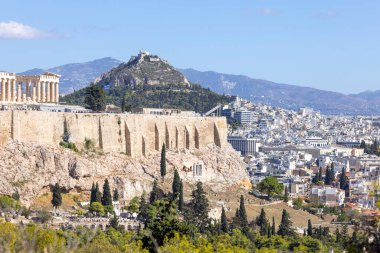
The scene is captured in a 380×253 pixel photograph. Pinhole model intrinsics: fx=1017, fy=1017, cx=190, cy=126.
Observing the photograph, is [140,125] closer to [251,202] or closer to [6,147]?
[251,202]

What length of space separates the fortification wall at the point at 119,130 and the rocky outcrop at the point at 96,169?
0.67 m

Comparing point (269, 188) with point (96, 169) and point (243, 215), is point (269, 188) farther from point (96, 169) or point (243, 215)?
point (96, 169)

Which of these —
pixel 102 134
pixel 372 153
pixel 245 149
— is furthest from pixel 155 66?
pixel 102 134

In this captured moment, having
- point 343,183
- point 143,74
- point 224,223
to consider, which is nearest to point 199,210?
point 224,223

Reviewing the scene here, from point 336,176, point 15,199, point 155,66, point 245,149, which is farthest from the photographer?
point 155,66

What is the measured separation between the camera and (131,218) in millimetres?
59031

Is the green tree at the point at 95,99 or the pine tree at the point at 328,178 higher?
the green tree at the point at 95,99

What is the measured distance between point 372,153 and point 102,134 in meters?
71.7

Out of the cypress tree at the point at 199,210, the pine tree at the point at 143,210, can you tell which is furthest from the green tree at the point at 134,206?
the cypress tree at the point at 199,210

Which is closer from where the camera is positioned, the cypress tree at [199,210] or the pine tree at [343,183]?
the cypress tree at [199,210]

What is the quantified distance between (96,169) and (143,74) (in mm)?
66934

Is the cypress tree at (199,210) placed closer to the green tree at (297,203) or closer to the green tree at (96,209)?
the green tree at (96,209)

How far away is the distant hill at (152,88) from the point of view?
4604 inches

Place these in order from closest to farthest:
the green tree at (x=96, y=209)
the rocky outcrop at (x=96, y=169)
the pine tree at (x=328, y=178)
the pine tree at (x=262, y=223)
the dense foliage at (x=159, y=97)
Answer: the green tree at (x=96, y=209), the rocky outcrop at (x=96, y=169), the pine tree at (x=262, y=223), the pine tree at (x=328, y=178), the dense foliage at (x=159, y=97)
